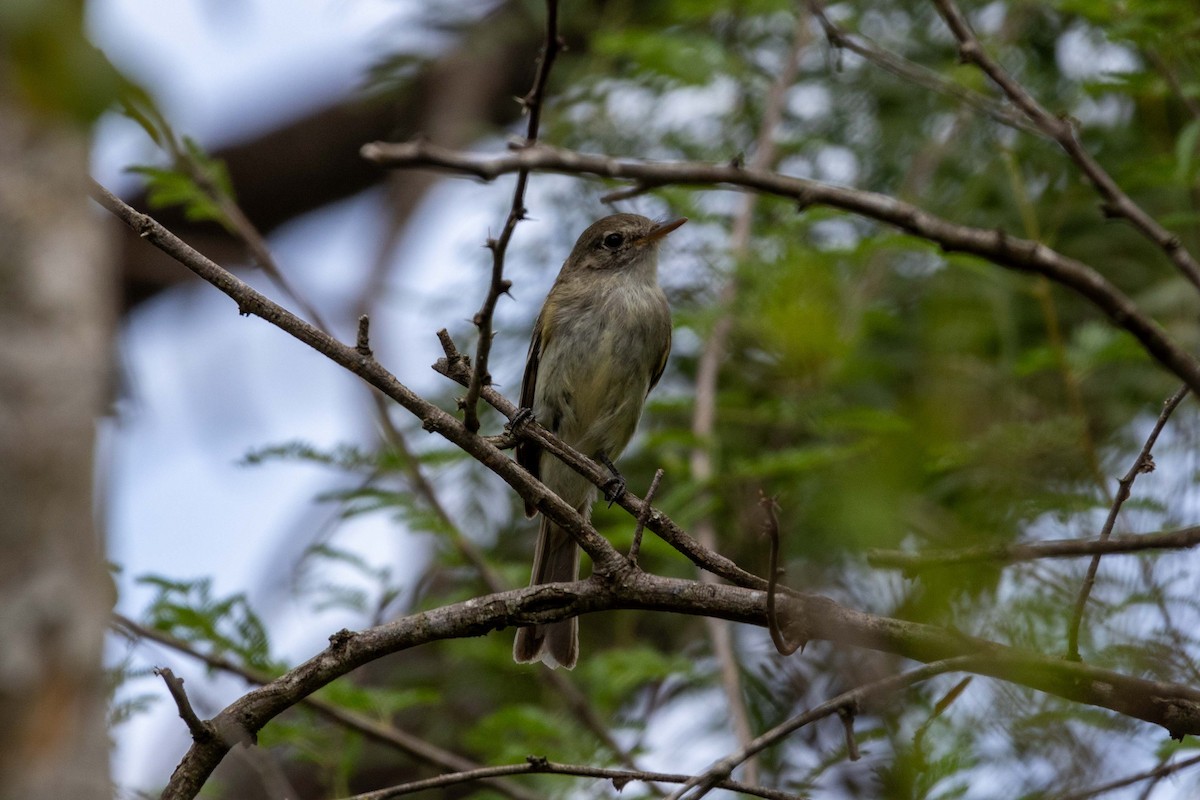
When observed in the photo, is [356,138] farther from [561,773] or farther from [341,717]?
[561,773]

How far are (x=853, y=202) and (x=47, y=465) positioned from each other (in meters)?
1.34

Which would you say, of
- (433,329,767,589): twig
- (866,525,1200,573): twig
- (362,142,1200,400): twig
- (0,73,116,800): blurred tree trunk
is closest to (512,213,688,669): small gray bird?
(433,329,767,589): twig

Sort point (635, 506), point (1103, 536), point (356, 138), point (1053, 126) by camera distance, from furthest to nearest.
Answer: point (356, 138) → point (635, 506) → point (1053, 126) → point (1103, 536)

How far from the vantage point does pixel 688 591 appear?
2.94 metres

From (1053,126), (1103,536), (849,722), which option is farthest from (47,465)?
(1053,126)

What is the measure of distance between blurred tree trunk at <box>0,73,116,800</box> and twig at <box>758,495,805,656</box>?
55.5 inches

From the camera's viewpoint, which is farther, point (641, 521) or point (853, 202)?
point (641, 521)

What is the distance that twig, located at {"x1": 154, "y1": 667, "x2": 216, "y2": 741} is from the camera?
2.49 metres

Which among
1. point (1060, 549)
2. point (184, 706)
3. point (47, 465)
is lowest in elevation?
point (47, 465)

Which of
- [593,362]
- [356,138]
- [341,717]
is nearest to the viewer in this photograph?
[341,717]

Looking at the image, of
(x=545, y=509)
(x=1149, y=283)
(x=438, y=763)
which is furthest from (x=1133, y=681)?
(x=1149, y=283)

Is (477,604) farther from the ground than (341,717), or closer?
closer

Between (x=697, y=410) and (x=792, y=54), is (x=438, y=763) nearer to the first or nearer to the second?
(x=697, y=410)

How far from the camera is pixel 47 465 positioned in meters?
1.08
